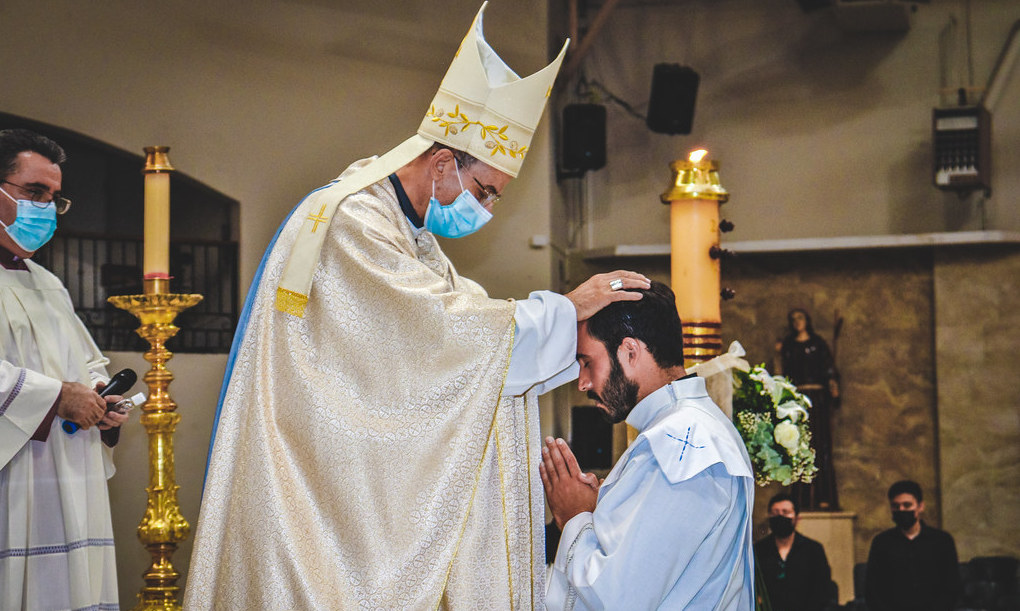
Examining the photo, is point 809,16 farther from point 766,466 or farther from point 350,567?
point 350,567

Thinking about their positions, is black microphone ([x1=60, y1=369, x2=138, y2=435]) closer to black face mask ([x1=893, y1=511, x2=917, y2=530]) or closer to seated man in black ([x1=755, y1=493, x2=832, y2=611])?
seated man in black ([x1=755, y1=493, x2=832, y2=611])

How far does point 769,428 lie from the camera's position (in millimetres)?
3877

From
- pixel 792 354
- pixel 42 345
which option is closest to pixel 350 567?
pixel 42 345

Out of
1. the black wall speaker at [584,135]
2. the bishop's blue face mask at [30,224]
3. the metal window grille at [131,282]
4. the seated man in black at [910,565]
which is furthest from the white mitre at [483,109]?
the black wall speaker at [584,135]

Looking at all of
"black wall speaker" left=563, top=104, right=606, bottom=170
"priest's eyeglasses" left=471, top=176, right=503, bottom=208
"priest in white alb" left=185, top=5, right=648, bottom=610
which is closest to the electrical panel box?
"black wall speaker" left=563, top=104, right=606, bottom=170

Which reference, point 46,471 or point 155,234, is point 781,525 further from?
point 155,234

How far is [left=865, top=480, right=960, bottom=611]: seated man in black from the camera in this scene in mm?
6848

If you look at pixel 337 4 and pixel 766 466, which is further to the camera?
pixel 337 4

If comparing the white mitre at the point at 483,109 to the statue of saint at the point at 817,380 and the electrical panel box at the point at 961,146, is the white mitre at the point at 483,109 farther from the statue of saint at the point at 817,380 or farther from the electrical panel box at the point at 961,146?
the electrical panel box at the point at 961,146

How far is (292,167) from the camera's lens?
7645 millimetres

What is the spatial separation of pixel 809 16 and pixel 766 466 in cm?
738

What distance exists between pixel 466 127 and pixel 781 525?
4550 millimetres

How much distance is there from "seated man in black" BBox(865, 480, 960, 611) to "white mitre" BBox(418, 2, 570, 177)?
493cm

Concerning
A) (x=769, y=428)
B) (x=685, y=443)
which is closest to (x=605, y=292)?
(x=685, y=443)
